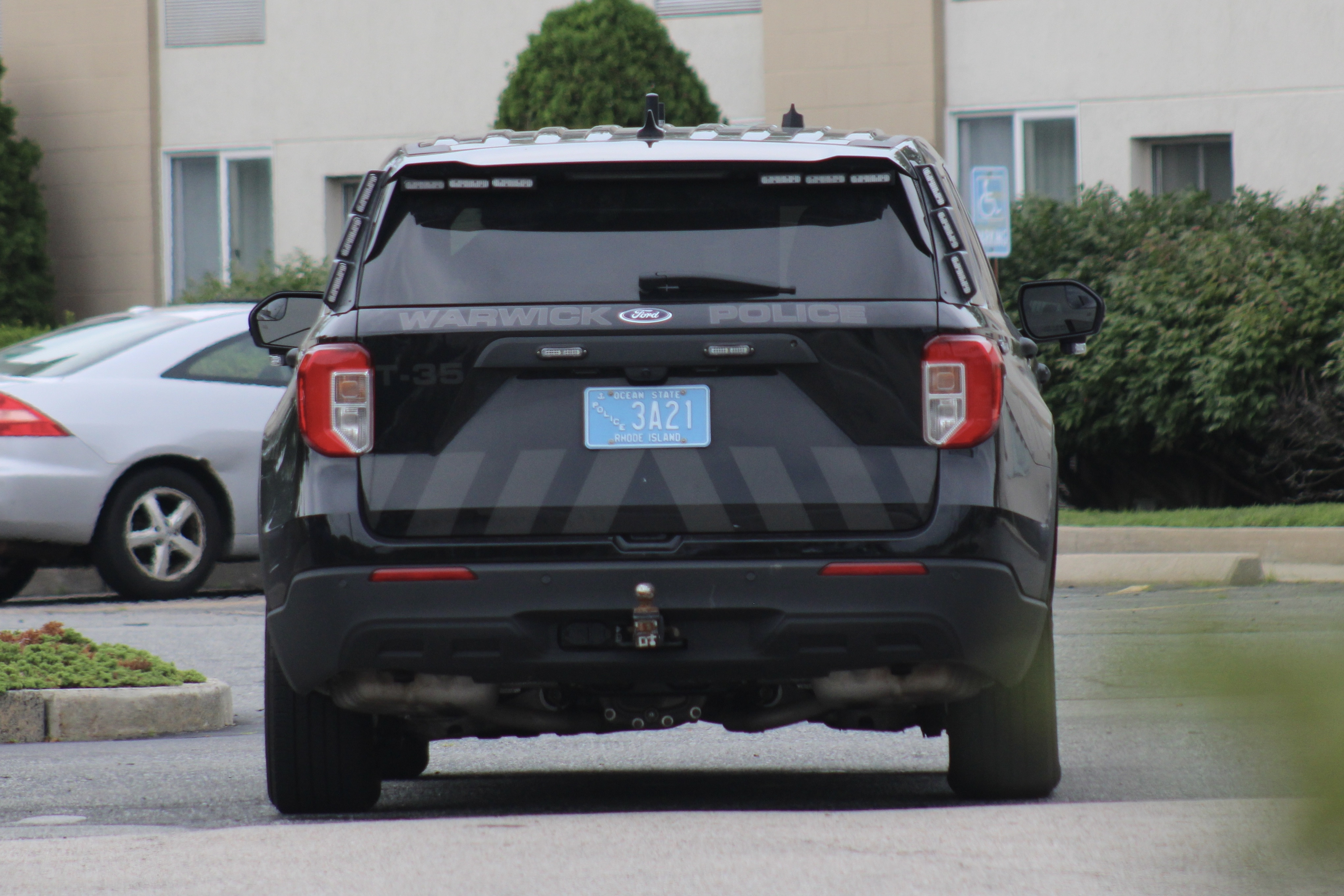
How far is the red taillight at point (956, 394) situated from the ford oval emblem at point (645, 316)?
56 centimetres

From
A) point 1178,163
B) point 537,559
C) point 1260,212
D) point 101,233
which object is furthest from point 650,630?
point 101,233

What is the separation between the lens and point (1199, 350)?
14.7 metres

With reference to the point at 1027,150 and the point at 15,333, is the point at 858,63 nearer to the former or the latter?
the point at 1027,150

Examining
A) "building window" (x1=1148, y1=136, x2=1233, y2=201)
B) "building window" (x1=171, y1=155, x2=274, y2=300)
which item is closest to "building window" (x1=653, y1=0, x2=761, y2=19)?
"building window" (x1=1148, y1=136, x2=1233, y2=201)

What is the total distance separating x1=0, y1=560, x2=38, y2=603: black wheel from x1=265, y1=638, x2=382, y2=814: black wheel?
6.88 meters

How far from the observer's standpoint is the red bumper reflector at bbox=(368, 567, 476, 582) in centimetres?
407

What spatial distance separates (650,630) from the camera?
4.04m

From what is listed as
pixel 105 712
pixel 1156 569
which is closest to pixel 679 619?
pixel 105 712

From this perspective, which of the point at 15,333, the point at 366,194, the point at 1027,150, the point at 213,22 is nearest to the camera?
the point at 366,194

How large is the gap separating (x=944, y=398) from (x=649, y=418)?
630 millimetres

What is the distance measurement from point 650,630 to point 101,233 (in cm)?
1840

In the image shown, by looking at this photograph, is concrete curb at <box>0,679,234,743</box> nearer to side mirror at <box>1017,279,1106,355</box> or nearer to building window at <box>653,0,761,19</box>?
side mirror at <box>1017,279,1106,355</box>

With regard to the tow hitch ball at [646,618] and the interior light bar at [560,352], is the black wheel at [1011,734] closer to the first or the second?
the tow hitch ball at [646,618]

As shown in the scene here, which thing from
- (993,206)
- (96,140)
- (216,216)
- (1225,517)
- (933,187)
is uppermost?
(96,140)
